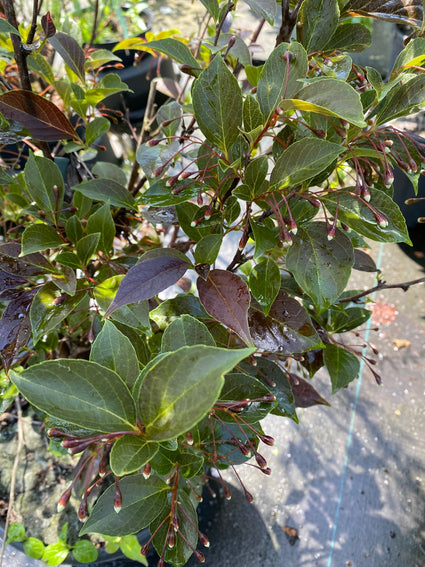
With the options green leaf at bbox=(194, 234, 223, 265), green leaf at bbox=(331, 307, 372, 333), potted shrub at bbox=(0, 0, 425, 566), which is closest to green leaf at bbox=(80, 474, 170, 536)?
potted shrub at bbox=(0, 0, 425, 566)

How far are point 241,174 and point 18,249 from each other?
30 centimetres

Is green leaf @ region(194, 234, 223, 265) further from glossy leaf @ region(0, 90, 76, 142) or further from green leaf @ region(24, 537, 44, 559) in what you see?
green leaf @ region(24, 537, 44, 559)

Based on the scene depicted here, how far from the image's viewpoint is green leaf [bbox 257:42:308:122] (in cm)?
40

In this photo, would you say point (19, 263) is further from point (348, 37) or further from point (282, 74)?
point (348, 37)

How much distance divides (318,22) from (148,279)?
33cm

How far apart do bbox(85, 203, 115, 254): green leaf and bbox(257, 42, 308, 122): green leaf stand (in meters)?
0.26

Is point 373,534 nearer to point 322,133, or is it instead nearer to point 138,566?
point 138,566

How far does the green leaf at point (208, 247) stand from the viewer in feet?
1.66

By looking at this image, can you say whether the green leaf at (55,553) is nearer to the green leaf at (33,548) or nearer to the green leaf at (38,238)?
the green leaf at (33,548)

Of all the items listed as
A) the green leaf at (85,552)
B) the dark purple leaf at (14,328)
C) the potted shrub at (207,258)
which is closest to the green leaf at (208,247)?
the potted shrub at (207,258)

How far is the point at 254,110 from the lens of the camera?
17.4 inches

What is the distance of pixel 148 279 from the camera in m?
0.48

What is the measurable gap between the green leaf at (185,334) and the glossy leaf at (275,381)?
0.17 metres

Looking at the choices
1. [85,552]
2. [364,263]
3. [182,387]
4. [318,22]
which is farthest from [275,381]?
[85,552]
